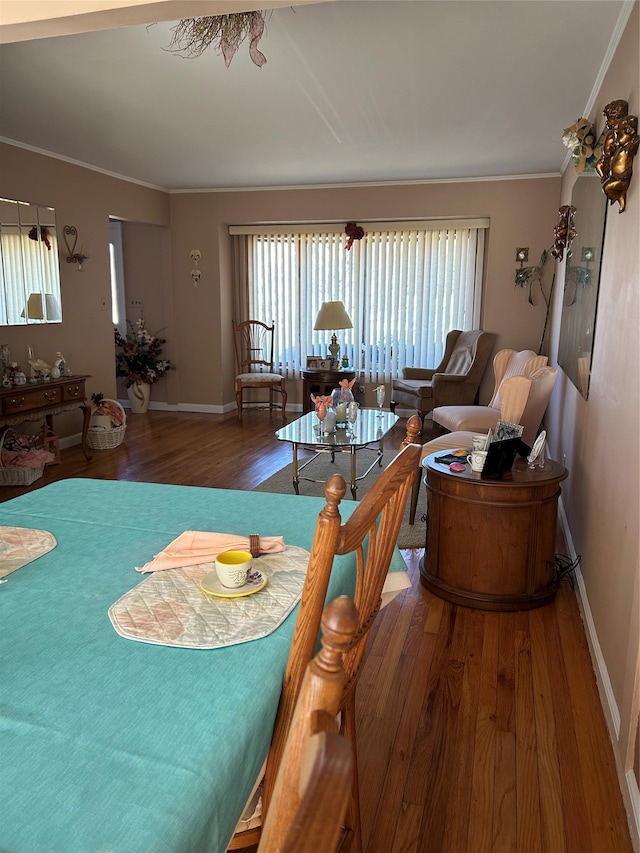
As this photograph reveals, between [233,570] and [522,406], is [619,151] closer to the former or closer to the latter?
[522,406]

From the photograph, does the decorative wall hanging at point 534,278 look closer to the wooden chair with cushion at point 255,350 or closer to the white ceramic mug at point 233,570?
the wooden chair with cushion at point 255,350

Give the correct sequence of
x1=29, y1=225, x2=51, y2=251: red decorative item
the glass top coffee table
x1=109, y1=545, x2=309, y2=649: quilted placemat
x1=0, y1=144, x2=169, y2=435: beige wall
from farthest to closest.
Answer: x1=29, y1=225, x2=51, y2=251: red decorative item
x1=0, y1=144, x2=169, y2=435: beige wall
the glass top coffee table
x1=109, y1=545, x2=309, y2=649: quilted placemat

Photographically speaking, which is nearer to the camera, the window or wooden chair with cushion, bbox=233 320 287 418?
the window

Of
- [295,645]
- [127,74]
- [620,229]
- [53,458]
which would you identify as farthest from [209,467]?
[295,645]

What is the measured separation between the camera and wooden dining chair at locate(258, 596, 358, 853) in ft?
1.39

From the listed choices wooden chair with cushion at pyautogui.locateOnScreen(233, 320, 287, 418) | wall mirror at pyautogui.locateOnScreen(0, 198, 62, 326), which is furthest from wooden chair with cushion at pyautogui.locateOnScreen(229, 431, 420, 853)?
wooden chair with cushion at pyautogui.locateOnScreen(233, 320, 287, 418)

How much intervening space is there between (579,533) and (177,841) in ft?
8.87

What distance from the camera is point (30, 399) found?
15.1 feet

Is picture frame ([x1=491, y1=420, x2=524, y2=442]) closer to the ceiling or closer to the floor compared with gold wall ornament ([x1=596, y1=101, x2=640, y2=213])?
closer to the floor

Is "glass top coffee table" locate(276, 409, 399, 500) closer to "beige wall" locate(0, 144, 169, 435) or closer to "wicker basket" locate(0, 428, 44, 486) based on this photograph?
"wicker basket" locate(0, 428, 44, 486)

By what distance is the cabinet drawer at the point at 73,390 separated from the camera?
498 centimetres

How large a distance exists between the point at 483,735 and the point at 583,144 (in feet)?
8.78

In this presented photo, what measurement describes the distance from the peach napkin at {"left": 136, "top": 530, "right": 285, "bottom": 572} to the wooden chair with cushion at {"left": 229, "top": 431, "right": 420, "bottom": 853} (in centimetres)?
30


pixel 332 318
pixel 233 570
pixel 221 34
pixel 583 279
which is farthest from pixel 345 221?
pixel 233 570
